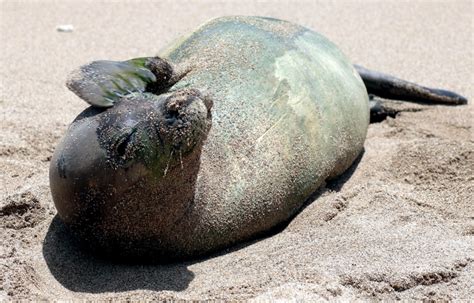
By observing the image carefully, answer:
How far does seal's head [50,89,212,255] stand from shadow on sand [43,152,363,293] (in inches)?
4.0

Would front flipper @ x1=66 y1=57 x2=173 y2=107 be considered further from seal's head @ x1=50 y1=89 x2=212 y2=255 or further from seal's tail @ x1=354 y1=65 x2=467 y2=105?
seal's tail @ x1=354 y1=65 x2=467 y2=105

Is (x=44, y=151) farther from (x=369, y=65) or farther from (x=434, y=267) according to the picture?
(x=369, y=65)

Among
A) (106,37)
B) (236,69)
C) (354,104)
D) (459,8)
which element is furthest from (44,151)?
(459,8)

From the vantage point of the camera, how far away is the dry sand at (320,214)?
2.50 metres

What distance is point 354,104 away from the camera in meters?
3.55

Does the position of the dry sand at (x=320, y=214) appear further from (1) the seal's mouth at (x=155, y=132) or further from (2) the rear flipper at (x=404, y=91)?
(1) the seal's mouth at (x=155, y=132)

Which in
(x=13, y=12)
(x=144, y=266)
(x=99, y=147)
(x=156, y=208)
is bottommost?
(x=13, y=12)

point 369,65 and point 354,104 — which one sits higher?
point 354,104

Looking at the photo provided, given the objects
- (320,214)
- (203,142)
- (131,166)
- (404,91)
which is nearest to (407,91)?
(404,91)

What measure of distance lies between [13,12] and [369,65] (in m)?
2.87

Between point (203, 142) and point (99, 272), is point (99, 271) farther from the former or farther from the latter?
point (203, 142)

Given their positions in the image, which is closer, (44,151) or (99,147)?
(99,147)

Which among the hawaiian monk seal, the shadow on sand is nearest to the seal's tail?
the hawaiian monk seal

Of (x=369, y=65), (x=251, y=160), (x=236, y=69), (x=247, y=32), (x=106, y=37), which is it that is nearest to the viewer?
(x=251, y=160)
